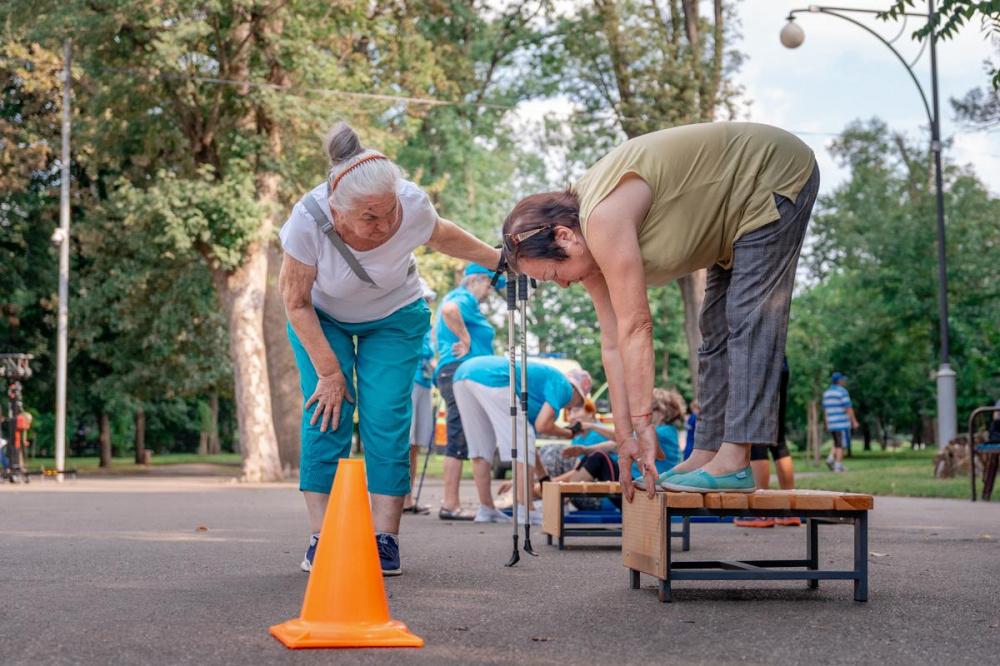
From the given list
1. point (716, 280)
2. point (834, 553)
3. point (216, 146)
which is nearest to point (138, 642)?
point (716, 280)

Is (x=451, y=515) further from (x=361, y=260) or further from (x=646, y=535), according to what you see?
(x=646, y=535)

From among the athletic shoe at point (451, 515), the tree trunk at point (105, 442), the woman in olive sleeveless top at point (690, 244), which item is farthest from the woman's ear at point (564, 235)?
the tree trunk at point (105, 442)

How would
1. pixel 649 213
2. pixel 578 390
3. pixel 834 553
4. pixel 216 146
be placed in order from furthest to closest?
pixel 216 146 < pixel 578 390 < pixel 834 553 < pixel 649 213

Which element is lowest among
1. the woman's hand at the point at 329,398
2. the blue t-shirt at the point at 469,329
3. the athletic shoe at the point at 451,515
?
→ the athletic shoe at the point at 451,515

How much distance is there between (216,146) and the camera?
21.4 metres

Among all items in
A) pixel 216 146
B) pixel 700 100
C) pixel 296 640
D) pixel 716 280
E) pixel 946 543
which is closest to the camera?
pixel 296 640

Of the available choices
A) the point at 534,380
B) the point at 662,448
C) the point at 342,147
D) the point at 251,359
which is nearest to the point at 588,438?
the point at 534,380

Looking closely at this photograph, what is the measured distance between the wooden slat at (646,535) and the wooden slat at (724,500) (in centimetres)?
16

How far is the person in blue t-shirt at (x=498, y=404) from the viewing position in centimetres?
914

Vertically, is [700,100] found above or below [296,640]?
above

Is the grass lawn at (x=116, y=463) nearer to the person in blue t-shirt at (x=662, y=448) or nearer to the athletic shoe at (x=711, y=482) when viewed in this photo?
the person in blue t-shirt at (x=662, y=448)

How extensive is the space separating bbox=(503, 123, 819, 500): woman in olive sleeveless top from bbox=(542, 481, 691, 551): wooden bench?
2.14 meters

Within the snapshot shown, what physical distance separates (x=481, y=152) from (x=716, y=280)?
2457cm

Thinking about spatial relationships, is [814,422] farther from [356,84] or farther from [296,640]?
[296,640]
